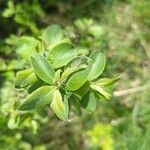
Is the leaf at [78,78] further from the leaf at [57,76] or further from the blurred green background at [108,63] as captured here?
the blurred green background at [108,63]

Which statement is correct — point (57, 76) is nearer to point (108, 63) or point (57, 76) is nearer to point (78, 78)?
point (78, 78)

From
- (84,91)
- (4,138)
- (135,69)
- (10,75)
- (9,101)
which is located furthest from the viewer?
(135,69)

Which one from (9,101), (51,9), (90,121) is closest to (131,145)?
(90,121)

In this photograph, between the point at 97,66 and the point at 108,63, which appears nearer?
the point at 97,66

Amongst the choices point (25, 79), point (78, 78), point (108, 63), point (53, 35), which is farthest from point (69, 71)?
point (108, 63)

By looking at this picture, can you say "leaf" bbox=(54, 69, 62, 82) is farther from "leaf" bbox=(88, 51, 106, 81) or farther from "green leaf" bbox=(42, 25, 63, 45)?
"green leaf" bbox=(42, 25, 63, 45)

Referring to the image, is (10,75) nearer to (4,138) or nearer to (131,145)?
(4,138)

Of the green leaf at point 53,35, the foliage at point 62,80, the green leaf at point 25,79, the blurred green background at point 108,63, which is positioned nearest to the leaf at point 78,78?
the foliage at point 62,80
